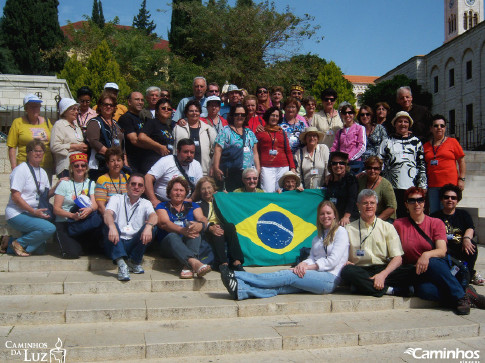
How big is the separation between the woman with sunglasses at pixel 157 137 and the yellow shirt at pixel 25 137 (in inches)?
55.0

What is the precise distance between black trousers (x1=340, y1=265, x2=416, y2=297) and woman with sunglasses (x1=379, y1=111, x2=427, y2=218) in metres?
1.82

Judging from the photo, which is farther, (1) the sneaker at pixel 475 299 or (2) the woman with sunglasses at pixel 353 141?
(2) the woman with sunglasses at pixel 353 141

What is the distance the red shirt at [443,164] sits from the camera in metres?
7.21

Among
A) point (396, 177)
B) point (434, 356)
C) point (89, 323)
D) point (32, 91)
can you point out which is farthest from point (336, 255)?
point (32, 91)

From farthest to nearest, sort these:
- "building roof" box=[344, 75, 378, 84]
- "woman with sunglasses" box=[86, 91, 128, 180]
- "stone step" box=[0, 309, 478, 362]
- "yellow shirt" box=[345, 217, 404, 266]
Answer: "building roof" box=[344, 75, 378, 84]
"woman with sunglasses" box=[86, 91, 128, 180]
"yellow shirt" box=[345, 217, 404, 266]
"stone step" box=[0, 309, 478, 362]

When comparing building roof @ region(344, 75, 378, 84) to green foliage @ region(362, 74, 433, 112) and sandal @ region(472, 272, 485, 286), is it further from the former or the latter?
sandal @ region(472, 272, 485, 286)

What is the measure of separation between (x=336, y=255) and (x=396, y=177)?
2.33 meters

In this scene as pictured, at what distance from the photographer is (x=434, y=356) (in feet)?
14.2

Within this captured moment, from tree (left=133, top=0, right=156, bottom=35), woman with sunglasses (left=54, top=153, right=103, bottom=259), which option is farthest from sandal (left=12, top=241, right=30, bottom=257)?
tree (left=133, top=0, right=156, bottom=35)

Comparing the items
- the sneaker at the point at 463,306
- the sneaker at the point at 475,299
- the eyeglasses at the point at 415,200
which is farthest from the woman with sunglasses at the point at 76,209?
the sneaker at the point at 475,299

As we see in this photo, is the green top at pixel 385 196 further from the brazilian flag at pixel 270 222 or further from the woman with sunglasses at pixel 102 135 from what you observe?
the woman with sunglasses at pixel 102 135

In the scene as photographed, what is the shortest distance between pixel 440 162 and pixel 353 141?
1.40m

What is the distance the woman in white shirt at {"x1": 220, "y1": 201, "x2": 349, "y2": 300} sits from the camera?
17.0 feet

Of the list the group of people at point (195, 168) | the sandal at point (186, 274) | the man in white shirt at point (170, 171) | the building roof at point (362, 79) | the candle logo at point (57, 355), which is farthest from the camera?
the building roof at point (362, 79)
